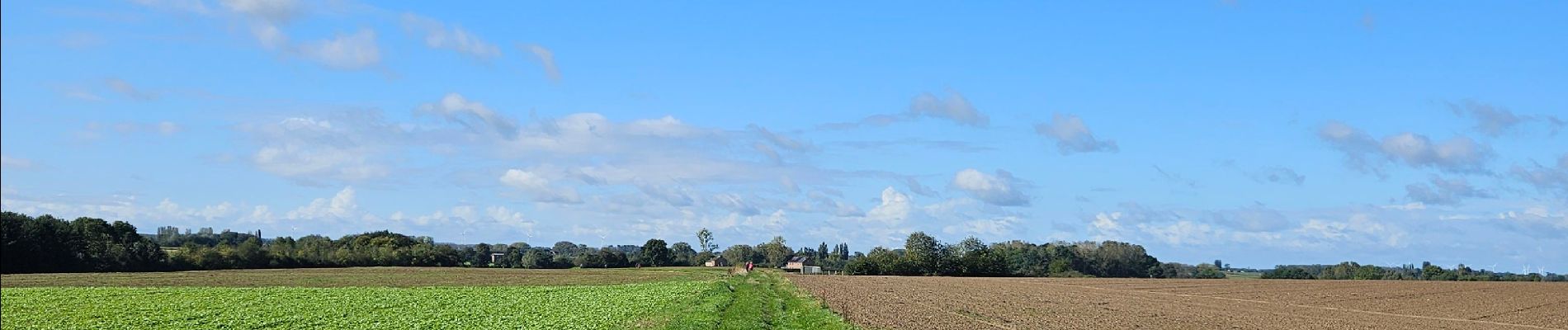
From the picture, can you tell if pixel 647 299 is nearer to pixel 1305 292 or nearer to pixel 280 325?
pixel 280 325

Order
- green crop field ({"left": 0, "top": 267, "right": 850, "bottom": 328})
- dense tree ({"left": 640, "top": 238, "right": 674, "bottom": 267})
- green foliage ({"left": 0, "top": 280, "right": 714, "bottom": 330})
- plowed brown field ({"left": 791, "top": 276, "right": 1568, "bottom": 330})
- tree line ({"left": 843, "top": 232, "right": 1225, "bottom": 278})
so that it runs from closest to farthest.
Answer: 1. green foliage ({"left": 0, "top": 280, "right": 714, "bottom": 330})
2. green crop field ({"left": 0, "top": 267, "right": 850, "bottom": 328})
3. plowed brown field ({"left": 791, "top": 276, "right": 1568, "bottom": 330})
4. tree line ({"left": 843, "top": 232, "right": 1225, "bottom": 278})
5. dense tree ({"left": 640, "top": 238, "right": 674, "bottom": 267})

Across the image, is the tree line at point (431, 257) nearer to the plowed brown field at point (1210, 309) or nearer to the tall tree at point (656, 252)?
the tall tree at point (656, 252)

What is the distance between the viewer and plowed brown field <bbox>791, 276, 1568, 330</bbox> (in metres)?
39.0

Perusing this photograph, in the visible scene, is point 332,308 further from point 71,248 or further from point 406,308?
point 71,248

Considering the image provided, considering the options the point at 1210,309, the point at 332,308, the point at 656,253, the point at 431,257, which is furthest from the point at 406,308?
the point at 656,253

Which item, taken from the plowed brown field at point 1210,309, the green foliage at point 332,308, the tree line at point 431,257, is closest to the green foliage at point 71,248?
the tree line at point 431,257

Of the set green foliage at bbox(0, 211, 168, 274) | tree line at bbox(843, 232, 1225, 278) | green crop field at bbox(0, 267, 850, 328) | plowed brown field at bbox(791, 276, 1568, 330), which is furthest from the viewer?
tree line at bbox(843, 232, 1225, 278)

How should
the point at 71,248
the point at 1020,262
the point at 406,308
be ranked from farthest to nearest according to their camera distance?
the point at 1020,262
the point at 71,248
the point at 406,308

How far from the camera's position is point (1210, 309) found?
53.2 metres

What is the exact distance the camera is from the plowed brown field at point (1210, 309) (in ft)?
128

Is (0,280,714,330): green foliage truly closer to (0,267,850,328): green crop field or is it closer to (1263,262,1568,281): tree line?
(0,267,850,328): green crop field

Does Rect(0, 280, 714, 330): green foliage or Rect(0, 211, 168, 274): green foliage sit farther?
Rect(0, 211, 168, 274): green foliage

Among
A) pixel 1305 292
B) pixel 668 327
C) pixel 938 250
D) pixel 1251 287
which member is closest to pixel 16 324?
pixel 668 327

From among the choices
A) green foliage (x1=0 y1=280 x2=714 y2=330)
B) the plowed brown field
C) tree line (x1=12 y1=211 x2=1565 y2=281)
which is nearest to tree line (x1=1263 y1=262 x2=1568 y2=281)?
tree line (x1=12 y1=211 x2=1565 y2=281)
